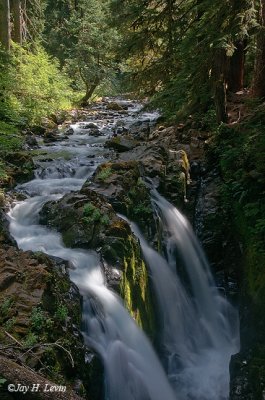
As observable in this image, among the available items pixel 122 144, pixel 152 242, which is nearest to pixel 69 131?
pixel 122 144

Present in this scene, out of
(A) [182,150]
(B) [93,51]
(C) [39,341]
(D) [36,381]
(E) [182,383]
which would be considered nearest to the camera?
(D) [36,381]

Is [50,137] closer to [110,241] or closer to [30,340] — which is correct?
[110,241]

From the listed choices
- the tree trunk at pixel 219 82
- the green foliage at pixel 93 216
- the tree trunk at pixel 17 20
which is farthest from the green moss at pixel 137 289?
the tree trunk at pixel 17 20

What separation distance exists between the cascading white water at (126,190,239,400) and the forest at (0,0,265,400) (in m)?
0.03

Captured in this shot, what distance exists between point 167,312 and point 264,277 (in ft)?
6.37

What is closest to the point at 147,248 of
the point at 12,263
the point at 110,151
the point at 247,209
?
the point at 247,209

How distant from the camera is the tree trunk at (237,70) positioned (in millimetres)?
12625

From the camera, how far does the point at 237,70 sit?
12898 millimetres

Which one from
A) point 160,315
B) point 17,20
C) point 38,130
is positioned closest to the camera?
point 160,315

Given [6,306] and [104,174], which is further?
[104,174]

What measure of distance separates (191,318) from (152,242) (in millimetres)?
1729

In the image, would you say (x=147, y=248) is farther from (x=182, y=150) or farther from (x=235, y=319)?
(x=182, y=150)

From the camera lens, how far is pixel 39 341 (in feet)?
14.8

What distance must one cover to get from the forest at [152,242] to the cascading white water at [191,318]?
0.03 meters
